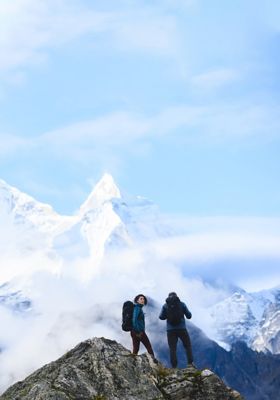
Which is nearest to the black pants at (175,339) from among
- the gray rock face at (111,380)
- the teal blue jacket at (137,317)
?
the teal blue jacket at (137,317)

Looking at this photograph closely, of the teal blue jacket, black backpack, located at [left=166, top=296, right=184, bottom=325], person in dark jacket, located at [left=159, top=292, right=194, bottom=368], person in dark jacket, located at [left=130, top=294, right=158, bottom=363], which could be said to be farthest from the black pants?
the teal blue jacket

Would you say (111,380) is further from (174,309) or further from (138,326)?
(174,309)

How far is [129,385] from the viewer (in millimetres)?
26922

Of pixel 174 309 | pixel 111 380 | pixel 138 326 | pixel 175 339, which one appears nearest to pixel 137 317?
pixel 138 326

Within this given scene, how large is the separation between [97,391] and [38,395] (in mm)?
2093

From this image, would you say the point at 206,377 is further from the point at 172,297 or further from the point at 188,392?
the point at 172,297

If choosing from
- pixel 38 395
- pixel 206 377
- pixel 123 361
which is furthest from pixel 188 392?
pixel 38 395

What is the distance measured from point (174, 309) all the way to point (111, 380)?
617 centimetres

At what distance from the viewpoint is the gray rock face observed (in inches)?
1034

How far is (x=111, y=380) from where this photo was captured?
2688 centimetres

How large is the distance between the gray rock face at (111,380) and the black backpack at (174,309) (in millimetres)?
3667

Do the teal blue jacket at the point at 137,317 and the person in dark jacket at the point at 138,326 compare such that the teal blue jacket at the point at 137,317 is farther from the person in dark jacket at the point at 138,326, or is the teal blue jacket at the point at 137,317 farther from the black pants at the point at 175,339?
the black pants at the point at 175,339

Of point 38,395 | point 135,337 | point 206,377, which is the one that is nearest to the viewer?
point 38,395

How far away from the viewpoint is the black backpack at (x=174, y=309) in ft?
105
